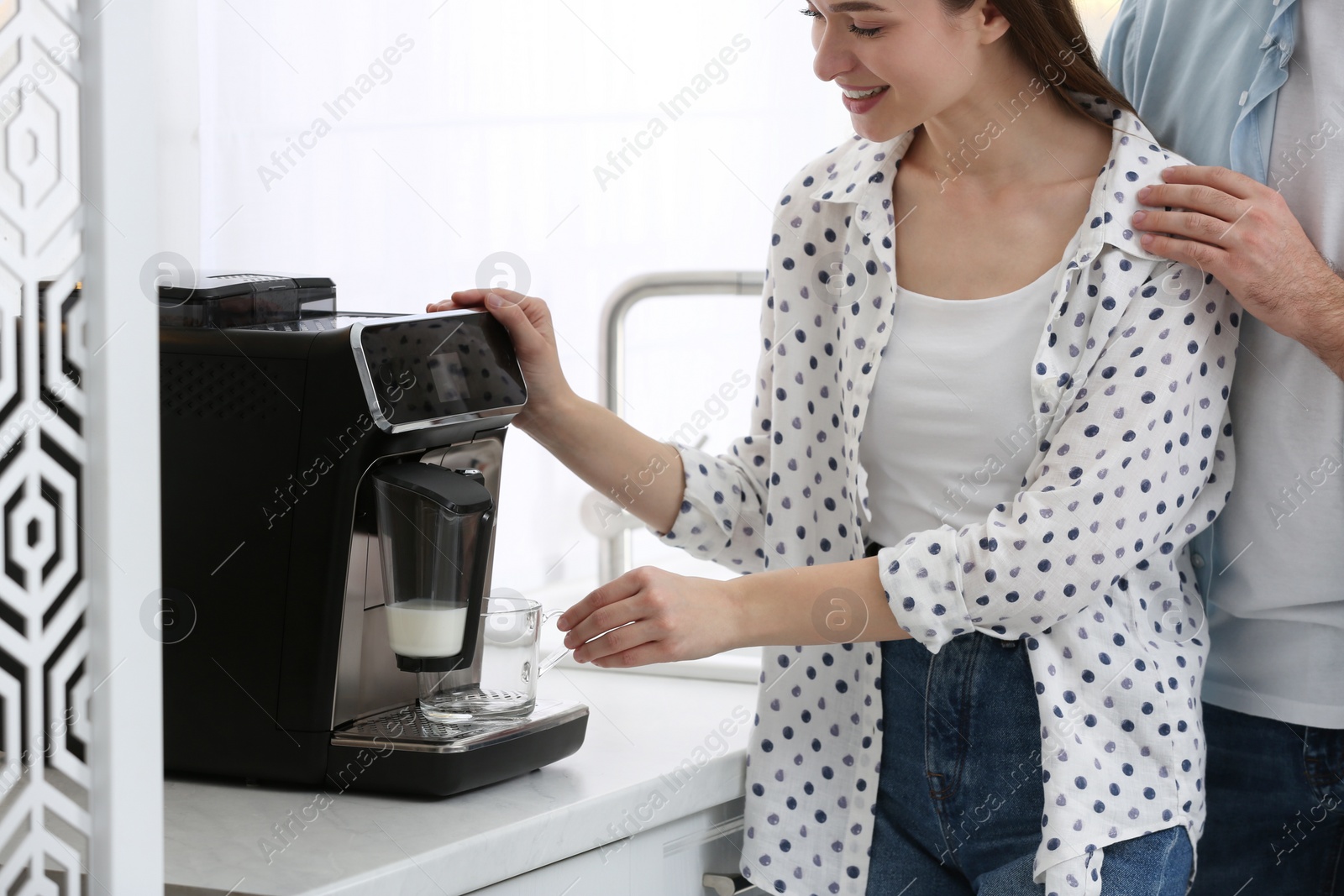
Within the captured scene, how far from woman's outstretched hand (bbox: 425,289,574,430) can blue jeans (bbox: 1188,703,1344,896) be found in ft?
2.06

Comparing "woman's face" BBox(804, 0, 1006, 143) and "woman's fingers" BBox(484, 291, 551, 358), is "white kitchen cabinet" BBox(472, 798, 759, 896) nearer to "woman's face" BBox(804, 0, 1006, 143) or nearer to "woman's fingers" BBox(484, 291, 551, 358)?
"woman's fingers" BBox(484, 291, 551, 358)

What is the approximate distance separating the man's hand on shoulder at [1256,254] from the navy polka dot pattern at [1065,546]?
0.02m

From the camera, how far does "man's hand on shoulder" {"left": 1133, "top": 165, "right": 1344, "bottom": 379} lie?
0.91 metres

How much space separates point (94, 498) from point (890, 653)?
0.63 metres

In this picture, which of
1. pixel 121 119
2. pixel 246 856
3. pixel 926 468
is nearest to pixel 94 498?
pixel 121 119

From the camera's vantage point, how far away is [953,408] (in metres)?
0.97

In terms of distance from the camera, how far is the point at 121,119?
57cm

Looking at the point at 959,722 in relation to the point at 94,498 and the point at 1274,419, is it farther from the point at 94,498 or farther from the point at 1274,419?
the point at 94,498

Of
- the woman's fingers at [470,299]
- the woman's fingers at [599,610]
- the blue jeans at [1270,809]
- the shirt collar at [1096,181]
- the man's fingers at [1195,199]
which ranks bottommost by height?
the blue jeans at [1270,809]

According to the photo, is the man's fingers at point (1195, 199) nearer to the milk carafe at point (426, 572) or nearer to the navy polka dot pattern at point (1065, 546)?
the navy polka dot pattern at point (1065, 546)

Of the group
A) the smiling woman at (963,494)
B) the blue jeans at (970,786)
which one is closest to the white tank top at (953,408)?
the smiling woman at (963,494)

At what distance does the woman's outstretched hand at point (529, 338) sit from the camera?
39.5 inches

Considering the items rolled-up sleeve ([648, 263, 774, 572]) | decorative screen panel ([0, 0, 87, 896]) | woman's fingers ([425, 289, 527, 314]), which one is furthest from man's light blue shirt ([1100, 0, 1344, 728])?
decorative screen panel ([0, 0, 87, 896])

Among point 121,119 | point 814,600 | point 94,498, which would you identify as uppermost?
point 121,119
